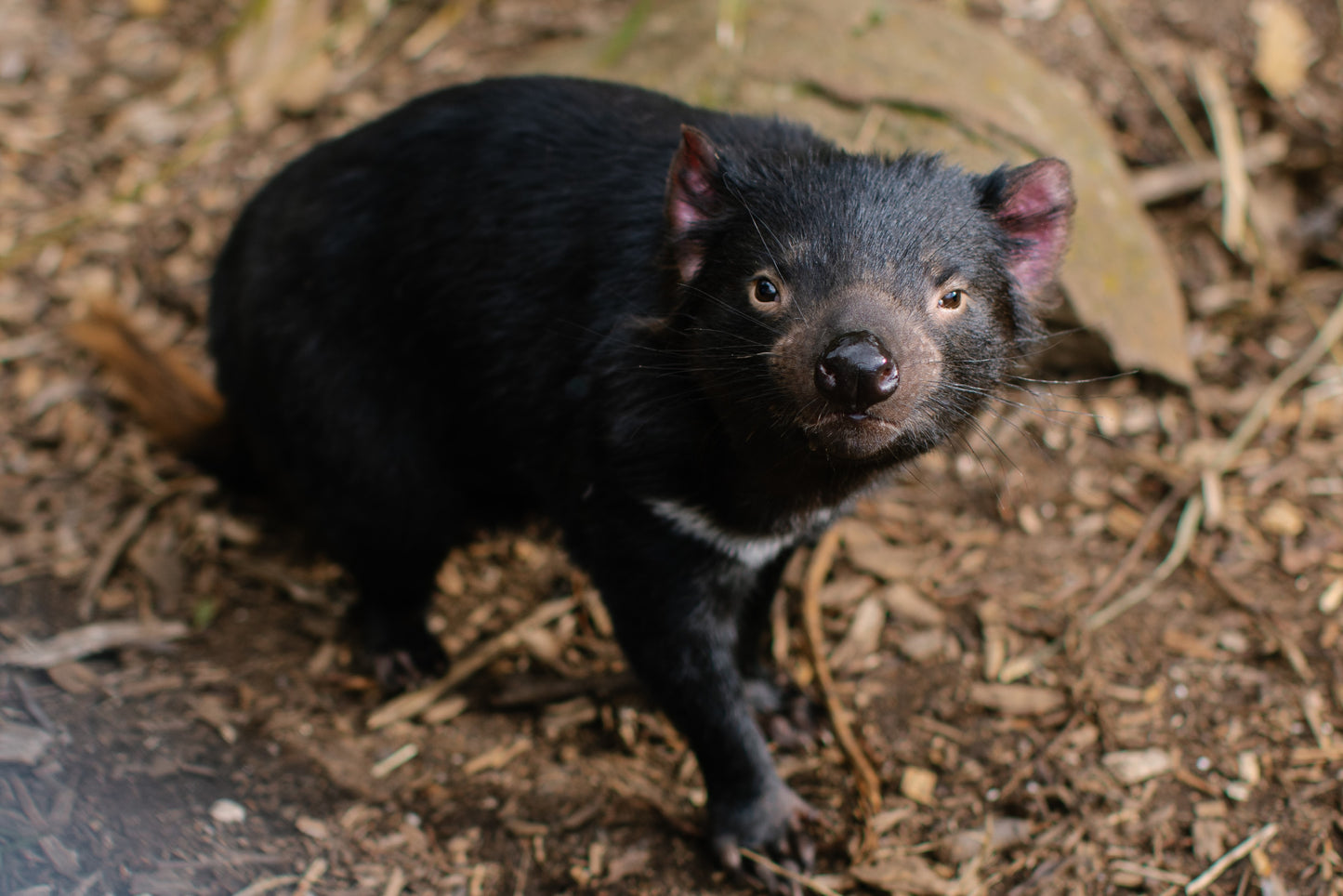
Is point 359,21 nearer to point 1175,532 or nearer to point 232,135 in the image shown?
point 232,135

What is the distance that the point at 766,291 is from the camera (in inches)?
82.9

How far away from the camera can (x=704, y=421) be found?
2.34m

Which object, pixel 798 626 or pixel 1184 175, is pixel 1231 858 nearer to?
pixel 798 626

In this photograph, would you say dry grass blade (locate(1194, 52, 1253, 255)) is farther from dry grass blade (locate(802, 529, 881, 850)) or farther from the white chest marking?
the white chest marking

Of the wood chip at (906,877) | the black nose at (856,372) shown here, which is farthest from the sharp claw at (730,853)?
the black nose at (856,372)

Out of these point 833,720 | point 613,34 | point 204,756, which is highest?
point 613,34

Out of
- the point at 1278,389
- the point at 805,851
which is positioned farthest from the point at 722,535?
the point at 1278,389

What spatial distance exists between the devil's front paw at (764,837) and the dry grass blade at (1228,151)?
2964 mm

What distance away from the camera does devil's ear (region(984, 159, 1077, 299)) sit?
7.34 ft

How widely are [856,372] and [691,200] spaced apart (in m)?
0.58

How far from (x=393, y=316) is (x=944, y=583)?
6.08 feet

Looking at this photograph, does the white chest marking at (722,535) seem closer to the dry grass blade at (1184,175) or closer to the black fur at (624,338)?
the black fur at (624,338)

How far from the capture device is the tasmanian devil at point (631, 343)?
209cm

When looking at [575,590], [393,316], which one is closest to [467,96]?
[393,316]
